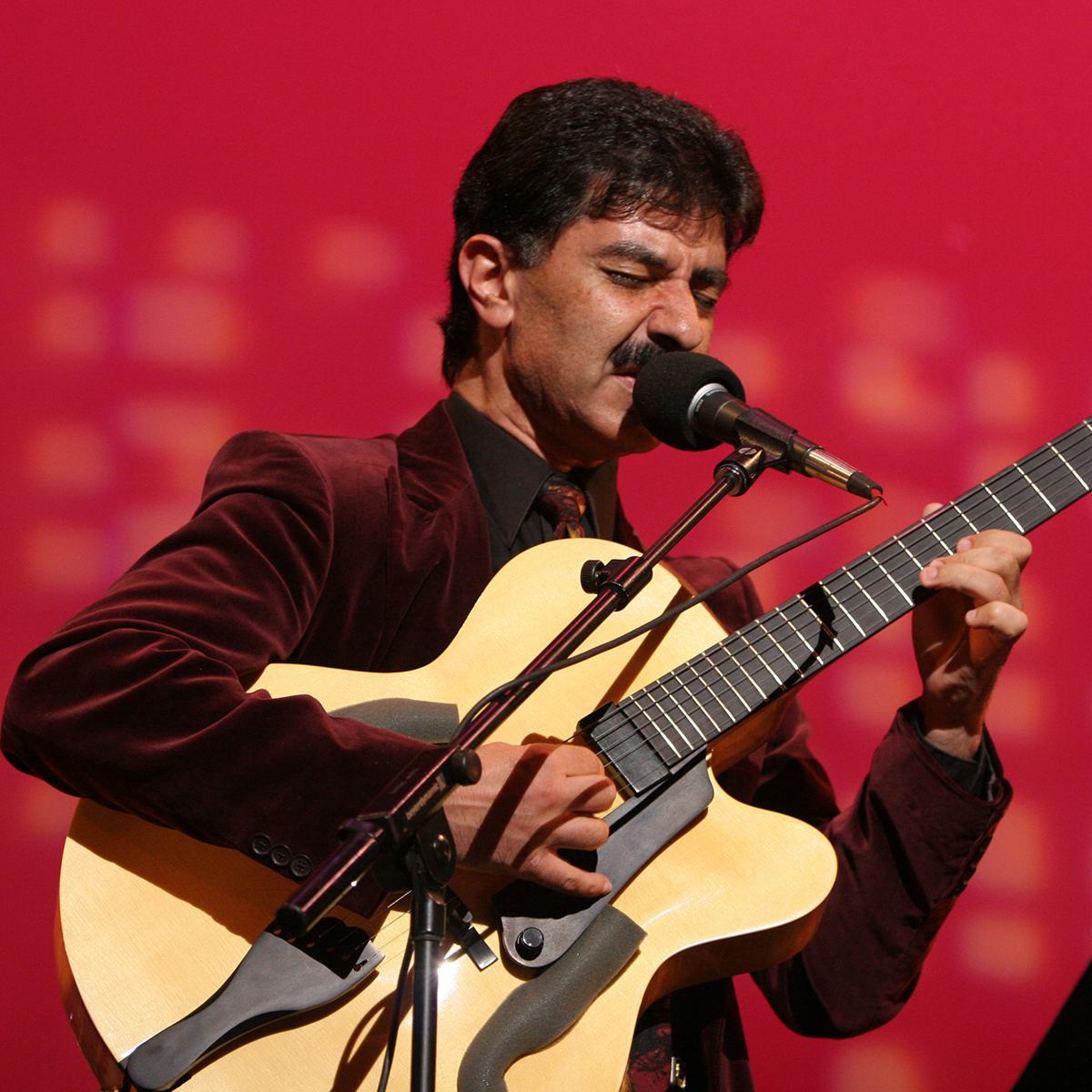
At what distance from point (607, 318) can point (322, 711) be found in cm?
80

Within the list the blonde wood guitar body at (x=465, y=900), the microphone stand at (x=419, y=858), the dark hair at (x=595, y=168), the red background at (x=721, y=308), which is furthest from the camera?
the red background at (x=721, y=308)

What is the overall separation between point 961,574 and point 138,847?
1.09m

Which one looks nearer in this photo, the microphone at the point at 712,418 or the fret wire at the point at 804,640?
the microphone at the point at 712,418

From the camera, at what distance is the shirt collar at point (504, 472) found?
1761 millimetres

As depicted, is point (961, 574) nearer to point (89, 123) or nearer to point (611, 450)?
point (611, 450)

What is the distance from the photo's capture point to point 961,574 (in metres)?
1.41

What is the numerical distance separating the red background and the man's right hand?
118 cm

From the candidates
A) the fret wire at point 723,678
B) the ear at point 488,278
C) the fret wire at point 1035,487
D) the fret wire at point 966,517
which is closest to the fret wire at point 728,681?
the fret wire at point 723,678

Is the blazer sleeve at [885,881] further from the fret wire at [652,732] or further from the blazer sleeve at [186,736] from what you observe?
the blazer sleeve at [186,736]

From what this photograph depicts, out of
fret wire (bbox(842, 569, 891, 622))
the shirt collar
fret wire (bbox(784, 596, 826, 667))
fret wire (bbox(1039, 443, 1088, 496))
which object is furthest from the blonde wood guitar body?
fret wire (bbox(1039, 443, 1088, 496))

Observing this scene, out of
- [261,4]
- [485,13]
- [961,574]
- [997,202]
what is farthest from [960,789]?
[261,4]

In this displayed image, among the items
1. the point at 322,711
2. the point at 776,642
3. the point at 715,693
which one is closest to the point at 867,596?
the point at 776,642

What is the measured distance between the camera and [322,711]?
128 centimetres

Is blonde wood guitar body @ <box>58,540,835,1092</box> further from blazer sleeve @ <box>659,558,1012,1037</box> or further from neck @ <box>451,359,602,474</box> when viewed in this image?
neck @ <box>451,359,602,474</box>
